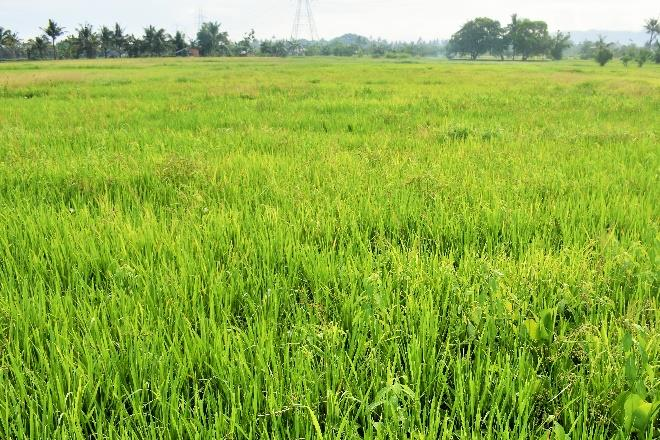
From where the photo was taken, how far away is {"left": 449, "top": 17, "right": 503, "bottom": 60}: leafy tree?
425ft

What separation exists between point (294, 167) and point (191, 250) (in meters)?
2.27

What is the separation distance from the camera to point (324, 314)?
199 cm

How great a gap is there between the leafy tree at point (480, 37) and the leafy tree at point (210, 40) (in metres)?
71.2

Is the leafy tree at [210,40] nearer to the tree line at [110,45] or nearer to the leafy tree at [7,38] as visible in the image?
the tree line at [110,45]

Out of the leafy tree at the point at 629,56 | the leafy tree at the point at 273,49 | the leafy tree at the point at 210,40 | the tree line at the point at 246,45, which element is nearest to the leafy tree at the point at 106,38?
the tree line at the point at 246,45

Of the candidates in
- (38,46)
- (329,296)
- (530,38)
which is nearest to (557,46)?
(530,38)

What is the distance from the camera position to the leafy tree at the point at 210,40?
100m

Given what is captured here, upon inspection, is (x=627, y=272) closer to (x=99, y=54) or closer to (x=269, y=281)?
(x=269, y=281)

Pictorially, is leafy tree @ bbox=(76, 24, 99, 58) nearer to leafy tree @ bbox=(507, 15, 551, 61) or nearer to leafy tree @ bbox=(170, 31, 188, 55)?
leafy tree @ bbox=(170, 31, 188, 55)

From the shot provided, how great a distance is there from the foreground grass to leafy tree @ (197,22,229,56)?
106 meters

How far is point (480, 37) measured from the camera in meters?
132

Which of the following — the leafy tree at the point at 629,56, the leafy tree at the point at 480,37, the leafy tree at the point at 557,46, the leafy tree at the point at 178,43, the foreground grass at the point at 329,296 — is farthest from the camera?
the leafy tree at the point at 480,37

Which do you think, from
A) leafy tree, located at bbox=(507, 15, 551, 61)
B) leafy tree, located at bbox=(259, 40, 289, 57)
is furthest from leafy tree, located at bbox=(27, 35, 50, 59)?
leafy tree, located at bbox=(507, 15, 551, 61)

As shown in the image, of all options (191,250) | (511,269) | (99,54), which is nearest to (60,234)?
(191,250)
